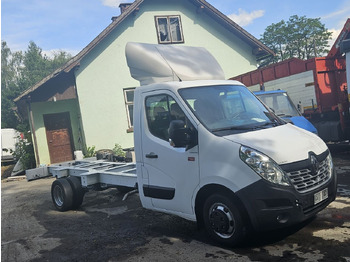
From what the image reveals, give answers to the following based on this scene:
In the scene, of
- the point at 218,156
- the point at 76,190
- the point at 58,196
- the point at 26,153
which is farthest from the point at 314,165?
the point at 26,153

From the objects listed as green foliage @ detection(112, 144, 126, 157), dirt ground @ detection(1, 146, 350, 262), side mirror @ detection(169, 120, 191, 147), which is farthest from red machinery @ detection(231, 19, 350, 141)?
green foliage @ detection(112, 144, 126, 157)

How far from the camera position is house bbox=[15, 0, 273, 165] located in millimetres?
14617

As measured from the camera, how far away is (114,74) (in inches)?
599

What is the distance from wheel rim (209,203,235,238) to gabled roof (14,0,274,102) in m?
11.6

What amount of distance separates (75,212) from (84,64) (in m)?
9.38

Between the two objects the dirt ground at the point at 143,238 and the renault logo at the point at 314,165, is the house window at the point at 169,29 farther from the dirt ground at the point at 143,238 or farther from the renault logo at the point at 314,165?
the renault logo at the point at 314,165

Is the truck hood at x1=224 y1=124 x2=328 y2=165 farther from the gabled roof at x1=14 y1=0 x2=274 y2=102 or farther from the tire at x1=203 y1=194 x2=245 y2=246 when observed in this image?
the gabled roof at x1=14 y1=0 x2=274 y2=102

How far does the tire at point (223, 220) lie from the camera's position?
12.4 ft

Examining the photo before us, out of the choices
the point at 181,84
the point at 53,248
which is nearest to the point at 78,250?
the point at 53,248

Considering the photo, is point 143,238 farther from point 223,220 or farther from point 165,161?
point 223,220

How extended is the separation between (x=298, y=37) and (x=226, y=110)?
43.8 m

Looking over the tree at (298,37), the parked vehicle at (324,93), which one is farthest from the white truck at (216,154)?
the tree at (298,37)

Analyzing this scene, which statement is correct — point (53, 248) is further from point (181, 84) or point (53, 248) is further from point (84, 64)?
point (84, 64)

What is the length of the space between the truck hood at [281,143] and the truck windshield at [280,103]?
517 centimetres
